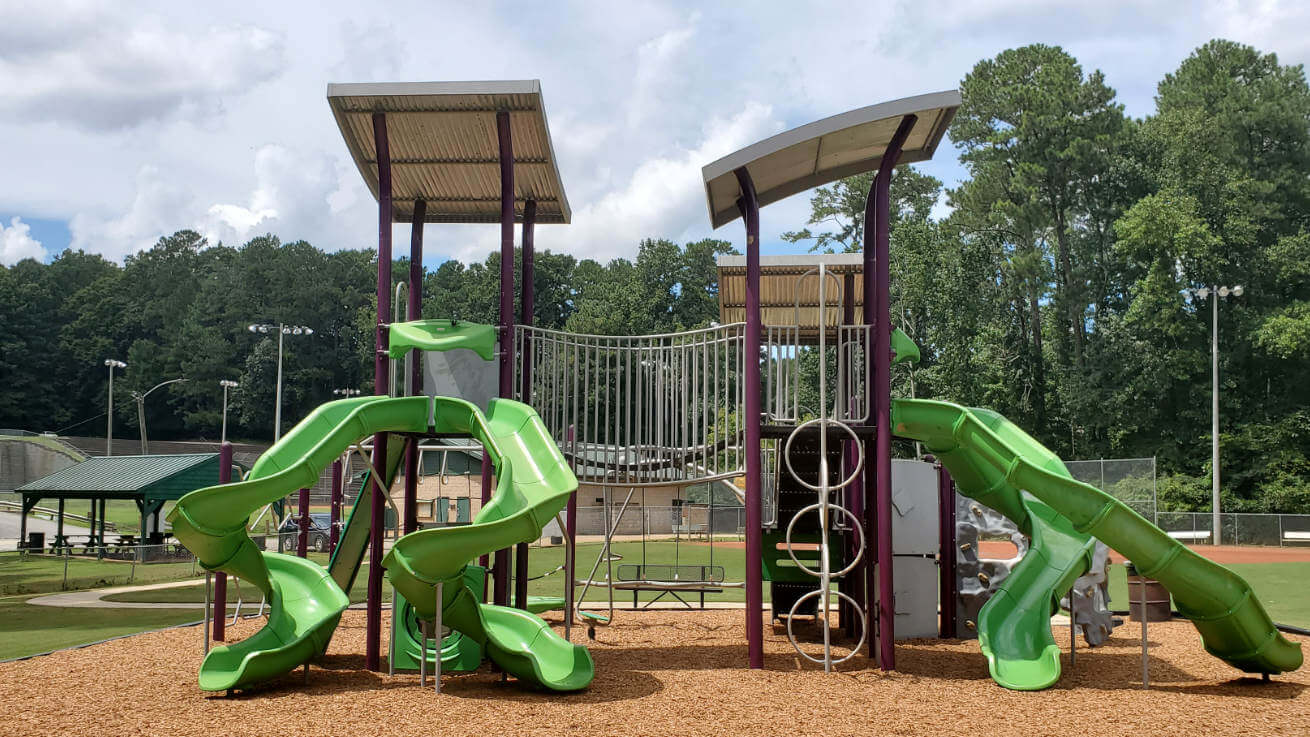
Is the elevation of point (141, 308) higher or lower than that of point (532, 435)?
higher

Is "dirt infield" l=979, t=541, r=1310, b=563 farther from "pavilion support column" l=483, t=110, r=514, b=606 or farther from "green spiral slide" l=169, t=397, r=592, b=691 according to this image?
"green spiral slide" l=169, t=397, r=592, b=691

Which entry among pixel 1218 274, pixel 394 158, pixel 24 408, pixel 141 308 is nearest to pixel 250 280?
pixel 141 308

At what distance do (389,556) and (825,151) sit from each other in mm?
6163

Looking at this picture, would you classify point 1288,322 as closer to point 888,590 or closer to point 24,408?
point 888,590

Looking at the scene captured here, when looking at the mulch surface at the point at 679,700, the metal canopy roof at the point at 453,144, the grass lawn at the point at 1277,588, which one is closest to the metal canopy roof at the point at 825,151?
the metal canopy roof at the point at 453,144

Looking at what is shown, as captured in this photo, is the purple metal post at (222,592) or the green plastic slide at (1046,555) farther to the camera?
the purple metal post at (222,592)

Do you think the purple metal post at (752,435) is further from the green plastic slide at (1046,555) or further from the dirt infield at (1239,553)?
the dirt infield at (1239,553)

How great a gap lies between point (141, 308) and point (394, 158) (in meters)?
108

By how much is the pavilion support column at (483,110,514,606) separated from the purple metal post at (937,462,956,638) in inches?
233

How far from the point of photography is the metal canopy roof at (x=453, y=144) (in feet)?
35.4

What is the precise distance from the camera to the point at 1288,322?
43.4 meters

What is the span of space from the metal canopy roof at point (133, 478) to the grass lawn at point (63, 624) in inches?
469

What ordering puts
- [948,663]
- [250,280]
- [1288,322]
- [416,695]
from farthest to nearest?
1. [250,280]
2. [1288,322]
3. [948,663]
4. [416,695]

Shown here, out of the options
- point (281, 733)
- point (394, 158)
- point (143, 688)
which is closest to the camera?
point (281, 733)
